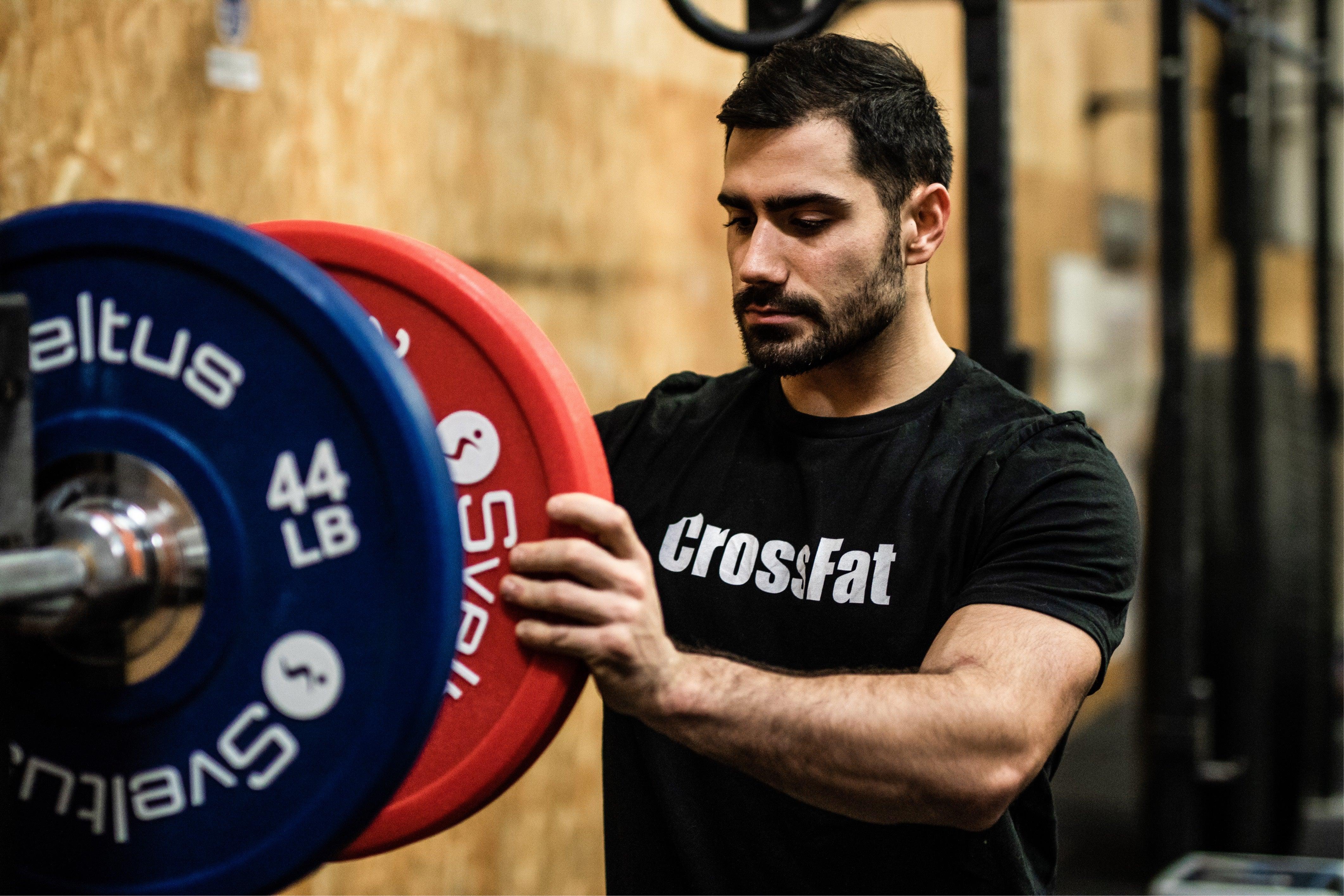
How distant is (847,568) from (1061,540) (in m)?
0.20

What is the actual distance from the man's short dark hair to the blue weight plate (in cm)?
57

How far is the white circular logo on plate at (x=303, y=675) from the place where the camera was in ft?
2.69

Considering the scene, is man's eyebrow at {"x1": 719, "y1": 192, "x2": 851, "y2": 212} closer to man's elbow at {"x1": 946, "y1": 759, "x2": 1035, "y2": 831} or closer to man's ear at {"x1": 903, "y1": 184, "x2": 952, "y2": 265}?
man's ear at {"x1": 903, "y1": 184, "x2": 952, "y2": 265}

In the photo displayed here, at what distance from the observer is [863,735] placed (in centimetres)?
101

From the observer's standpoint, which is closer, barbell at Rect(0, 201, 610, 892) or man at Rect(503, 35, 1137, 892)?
barbell at Rect(0, 201, 610, 892)

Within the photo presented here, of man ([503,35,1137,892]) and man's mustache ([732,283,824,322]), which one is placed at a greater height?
man's mustache ([732,283,824,322])

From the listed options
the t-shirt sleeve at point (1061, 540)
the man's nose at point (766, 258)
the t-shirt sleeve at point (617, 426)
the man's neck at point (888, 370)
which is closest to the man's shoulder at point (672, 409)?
the t-shirt sleeve at point (617, 426)

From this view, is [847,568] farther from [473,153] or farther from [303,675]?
[473,153]

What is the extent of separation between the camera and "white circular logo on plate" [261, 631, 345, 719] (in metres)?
0.82

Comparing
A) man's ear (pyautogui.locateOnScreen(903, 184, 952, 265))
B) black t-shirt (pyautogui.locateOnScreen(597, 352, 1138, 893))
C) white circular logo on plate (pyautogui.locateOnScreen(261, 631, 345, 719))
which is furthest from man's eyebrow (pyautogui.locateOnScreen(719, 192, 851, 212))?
white circular logo on plate (pyautogui.locateOnScreen(261, 631, 345, 719))

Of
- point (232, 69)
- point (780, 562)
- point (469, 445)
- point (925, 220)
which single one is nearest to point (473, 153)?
point (232, 69)

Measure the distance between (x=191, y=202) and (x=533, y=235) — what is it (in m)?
0.75

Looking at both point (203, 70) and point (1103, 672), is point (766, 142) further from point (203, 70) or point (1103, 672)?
point (203, 70)

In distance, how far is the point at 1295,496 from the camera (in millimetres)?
3949
